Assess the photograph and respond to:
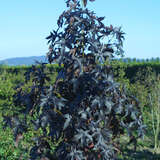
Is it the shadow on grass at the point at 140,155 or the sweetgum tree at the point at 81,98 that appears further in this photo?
the shadow on grass at the point at 140,155

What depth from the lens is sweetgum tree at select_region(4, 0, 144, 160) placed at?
2.75 m

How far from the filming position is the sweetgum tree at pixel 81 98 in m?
2.75

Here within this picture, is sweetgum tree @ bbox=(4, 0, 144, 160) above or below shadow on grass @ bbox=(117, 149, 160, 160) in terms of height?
above

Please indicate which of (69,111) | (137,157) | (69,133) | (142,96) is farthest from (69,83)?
(142,96)

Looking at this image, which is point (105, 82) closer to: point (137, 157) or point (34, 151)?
point (34, 151)

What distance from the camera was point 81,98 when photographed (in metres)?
2.80

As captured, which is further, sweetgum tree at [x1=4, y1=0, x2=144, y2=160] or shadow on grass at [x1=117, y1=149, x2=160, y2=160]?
shadow on grass at [x1=117, y1=149, x2=160, y2=160]

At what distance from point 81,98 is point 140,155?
3.68 meters

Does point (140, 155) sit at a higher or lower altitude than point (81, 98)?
lower

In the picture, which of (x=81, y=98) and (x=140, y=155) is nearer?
(x=81, y=98)

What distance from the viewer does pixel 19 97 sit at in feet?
10.7

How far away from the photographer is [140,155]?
19.8 ft

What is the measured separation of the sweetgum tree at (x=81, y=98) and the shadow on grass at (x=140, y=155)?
2735 millimetres

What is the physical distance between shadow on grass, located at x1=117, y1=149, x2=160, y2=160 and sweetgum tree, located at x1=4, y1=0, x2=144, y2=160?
274cm
